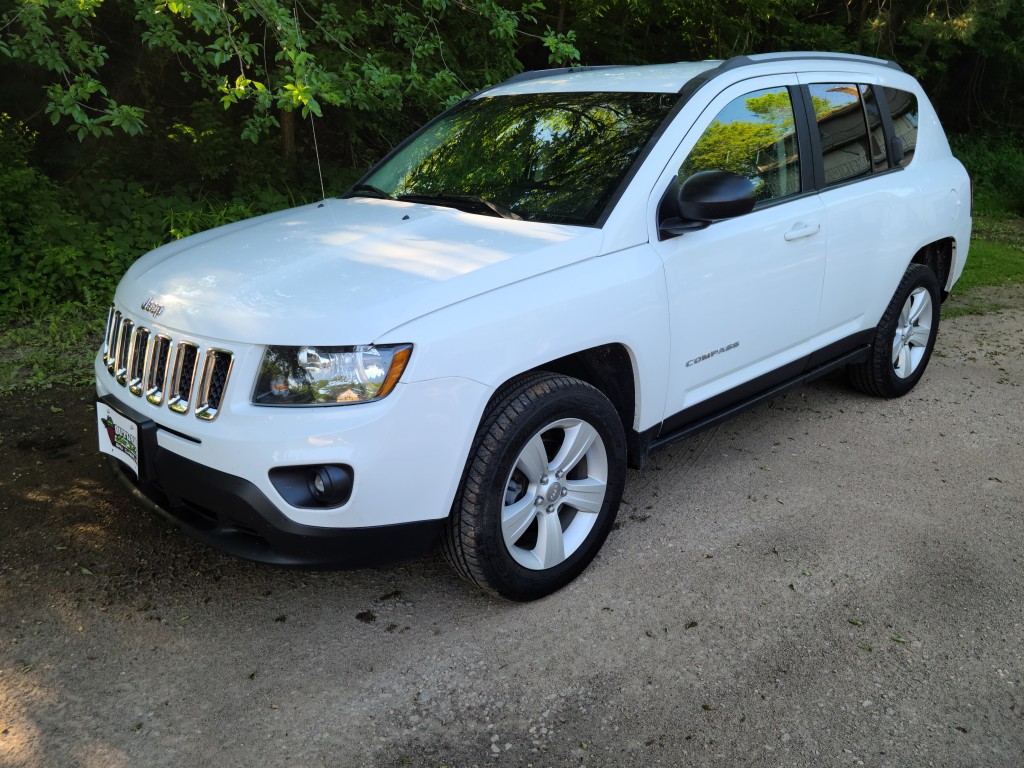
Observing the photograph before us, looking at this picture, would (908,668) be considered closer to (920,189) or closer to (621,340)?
(621,340)

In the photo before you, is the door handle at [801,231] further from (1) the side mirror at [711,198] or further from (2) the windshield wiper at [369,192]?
(2) the windshield wiper at [369,192]

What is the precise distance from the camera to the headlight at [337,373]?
2.72 metres

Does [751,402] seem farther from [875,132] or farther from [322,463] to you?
[322,463]

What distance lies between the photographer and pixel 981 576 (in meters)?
3.53

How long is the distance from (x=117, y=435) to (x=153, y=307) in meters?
0.46

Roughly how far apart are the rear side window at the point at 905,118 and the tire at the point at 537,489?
8.87ft

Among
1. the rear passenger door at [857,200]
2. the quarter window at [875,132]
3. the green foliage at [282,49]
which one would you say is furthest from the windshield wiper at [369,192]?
the quarter window at [875,132]

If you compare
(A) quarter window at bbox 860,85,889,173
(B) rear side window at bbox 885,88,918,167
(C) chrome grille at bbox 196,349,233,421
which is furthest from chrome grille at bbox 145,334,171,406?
(B) rear side window at bbox 885,88,918,167

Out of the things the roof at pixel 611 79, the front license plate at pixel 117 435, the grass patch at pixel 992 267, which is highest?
the roof at pixel 611 79

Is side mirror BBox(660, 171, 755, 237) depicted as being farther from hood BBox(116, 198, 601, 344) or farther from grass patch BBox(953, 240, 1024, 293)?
grass patch BBox(953, 240, 1024, 293)

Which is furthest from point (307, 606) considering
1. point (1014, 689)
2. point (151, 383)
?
point (1014, 689)

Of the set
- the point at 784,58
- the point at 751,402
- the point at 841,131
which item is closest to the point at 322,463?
the point at 751,402

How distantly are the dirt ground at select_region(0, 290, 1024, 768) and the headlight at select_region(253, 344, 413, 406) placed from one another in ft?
3.00

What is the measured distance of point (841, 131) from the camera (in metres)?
4.46
